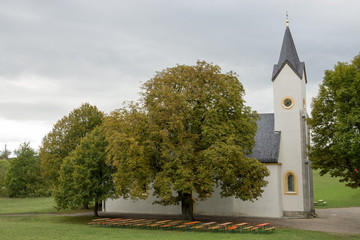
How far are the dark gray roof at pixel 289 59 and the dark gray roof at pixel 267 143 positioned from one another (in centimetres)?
477

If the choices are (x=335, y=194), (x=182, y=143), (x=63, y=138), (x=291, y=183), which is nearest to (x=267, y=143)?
(x=291, y=183)

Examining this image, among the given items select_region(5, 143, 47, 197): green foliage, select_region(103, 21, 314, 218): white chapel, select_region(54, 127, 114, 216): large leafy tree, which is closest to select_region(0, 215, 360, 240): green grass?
select_region(54, 127, 114, 216): large leafy tree

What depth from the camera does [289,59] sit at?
34.5m

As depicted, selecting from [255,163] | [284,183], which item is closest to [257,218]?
[284,183]

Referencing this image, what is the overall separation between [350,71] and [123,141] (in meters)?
15.9

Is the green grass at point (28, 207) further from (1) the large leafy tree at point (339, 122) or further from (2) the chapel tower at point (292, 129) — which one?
(1) the large leafy tree at point (339, 122)

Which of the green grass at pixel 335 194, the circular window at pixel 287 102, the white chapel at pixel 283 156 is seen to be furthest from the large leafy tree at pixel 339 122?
the green grass at pixel 335 194

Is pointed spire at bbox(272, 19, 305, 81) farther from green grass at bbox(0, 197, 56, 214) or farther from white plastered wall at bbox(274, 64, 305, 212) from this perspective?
green grass at bbox(0, 197, 56, 214)

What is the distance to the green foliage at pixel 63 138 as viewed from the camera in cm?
3916

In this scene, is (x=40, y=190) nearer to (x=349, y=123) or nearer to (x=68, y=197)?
(x=68, y=197)

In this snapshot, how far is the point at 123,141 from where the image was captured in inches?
986

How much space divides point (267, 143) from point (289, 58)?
8.79m

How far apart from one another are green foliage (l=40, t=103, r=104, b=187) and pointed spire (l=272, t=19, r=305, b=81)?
19925 mm

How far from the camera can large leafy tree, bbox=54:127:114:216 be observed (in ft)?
94.9
